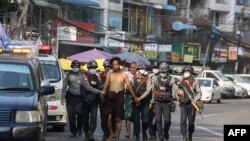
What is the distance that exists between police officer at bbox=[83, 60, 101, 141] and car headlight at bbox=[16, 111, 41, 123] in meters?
4.71

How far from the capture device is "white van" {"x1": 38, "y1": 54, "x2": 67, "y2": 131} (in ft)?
54.7

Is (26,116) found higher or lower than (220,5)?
lower

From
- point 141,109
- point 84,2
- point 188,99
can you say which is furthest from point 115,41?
point 188,99

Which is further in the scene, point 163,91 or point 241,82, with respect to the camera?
point 241,82

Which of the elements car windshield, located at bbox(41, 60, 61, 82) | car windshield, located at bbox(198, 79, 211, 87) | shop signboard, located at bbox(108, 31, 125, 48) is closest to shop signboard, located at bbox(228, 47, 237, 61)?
shop signboard, located at bbox(108, 31, 125, 48)

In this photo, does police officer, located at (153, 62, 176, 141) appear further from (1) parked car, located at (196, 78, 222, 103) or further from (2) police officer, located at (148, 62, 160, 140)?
(1) parked car, located at (196, 78, 222, 103)

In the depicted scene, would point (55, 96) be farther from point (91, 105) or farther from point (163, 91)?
point (163, 91)

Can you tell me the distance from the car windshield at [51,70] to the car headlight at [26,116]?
7.33 metres

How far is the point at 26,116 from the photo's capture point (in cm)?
1000

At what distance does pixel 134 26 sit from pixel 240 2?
18553mm

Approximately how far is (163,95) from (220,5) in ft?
191

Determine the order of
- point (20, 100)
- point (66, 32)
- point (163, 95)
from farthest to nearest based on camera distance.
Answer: point (66, 32) → point (163, 95) → point (20, 100)

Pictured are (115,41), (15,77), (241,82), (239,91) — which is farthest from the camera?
(115,41)

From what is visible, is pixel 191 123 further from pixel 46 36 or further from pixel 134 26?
pixel 134 26
